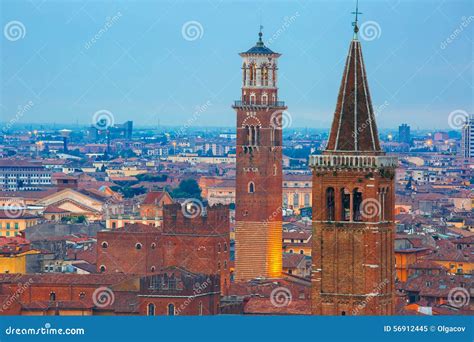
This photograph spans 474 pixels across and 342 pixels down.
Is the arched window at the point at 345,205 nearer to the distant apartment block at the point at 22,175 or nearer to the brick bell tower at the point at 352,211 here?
the brick bell tower at the point at 352,211

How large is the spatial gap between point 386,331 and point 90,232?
123ft

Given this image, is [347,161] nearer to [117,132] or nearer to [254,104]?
[254,104]

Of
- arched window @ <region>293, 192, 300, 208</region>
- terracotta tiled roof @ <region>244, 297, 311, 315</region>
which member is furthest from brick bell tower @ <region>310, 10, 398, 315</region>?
arched window @ <region>293, 192, 300, 208</region>

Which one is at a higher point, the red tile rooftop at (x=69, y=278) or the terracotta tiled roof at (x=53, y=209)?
the terracotta tiled roof at (x=53, y=209)

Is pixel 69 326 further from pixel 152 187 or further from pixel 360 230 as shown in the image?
pixel 152 187

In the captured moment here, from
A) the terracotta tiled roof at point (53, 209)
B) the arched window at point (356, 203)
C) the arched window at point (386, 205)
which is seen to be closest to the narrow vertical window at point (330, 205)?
the arched window at point (356, 203)

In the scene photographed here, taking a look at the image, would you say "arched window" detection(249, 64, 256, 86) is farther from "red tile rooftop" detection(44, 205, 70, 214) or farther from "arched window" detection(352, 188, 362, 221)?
"red tile rooftop" detection(44, 205, 70, 214)

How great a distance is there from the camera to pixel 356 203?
31.8m

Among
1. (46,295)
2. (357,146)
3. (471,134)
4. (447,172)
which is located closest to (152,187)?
(447,172)

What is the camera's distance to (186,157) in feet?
424

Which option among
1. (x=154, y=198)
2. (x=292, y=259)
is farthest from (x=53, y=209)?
(x=292, y=259)

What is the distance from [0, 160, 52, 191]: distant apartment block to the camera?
10081 centimetres

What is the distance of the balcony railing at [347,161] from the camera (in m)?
31.8

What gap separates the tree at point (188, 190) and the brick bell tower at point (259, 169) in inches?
1358
